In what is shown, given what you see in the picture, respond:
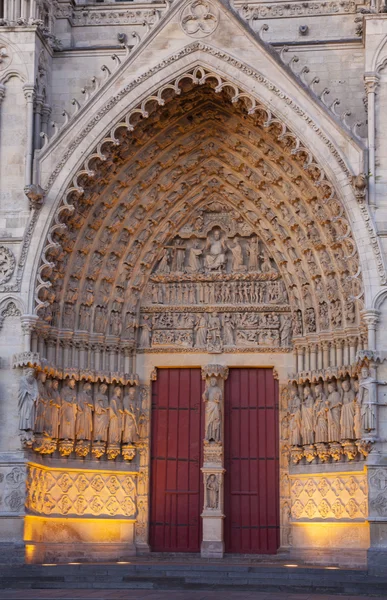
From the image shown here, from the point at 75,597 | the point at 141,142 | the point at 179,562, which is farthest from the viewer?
the point at 141,142

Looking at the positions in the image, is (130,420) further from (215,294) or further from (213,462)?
(215,294)

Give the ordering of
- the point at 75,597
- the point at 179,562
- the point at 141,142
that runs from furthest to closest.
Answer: the point at 141,142 < the point at 179,562 < the point at 75,597

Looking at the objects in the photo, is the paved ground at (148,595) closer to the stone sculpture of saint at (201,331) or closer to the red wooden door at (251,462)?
the red wooden door at (251,462)

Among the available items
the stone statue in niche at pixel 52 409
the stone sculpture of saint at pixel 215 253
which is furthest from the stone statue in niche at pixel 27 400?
the stone sculpture of saint at pixel 215 253

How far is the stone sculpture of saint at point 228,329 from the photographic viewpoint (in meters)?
17.7

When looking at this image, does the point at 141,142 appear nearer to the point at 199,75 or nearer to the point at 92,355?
the point at 199,75

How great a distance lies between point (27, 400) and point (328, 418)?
474 cm

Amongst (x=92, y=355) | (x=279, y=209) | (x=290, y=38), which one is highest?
(x=290, y=38)

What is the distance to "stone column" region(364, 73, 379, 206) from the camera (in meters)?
15.7

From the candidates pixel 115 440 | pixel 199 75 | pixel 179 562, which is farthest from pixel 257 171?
pixel 179 562

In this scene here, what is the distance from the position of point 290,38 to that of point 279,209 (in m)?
2.91

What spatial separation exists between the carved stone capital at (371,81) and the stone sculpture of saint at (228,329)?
4.49m

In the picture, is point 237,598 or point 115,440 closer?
point 237,598

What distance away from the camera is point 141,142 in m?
17.3
